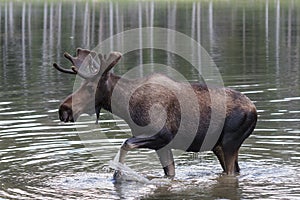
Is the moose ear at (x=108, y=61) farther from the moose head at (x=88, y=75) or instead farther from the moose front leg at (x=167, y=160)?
the moose front leg at (x=167, y=160)

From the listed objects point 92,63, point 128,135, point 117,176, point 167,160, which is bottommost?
point 128,135

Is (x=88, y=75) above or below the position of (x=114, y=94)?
above

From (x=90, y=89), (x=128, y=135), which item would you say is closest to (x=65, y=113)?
(x=90, y=89)

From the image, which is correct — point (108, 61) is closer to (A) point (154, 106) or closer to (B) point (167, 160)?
(A) point (154, 106)

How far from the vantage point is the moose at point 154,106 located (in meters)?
14.4

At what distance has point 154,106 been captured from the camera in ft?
47.4

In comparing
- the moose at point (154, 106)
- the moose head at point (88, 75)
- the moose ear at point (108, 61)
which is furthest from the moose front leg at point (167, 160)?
the moose ear at point (108, 61)

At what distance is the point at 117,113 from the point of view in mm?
14633

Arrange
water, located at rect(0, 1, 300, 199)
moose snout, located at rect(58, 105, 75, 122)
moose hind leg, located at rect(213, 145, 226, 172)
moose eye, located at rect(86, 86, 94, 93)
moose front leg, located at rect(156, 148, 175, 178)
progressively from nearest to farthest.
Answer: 1. moose snout, located at rect(58, 105, 75, 122)
2. moose eye, located at rect(86, 86, 94, 93)
3. water, located at rect(0, 1, 300, 199)
4. moose front leg, located at rect(156, 148, 175, 178)
5. moose hind leg, located at rect(213, 145, 226, 172)

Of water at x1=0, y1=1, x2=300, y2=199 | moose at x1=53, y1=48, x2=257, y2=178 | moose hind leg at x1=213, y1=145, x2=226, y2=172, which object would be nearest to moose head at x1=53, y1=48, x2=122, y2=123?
moose at x1=53, y1=48, x2=257, y2=178

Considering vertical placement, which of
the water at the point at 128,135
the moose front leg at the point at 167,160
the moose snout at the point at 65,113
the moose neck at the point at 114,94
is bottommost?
the water at the point at 128,135

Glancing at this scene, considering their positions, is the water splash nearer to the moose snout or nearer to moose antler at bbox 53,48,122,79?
the moose snout

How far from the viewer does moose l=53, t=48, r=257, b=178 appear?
1442 cm

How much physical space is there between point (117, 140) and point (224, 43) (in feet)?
85.7
